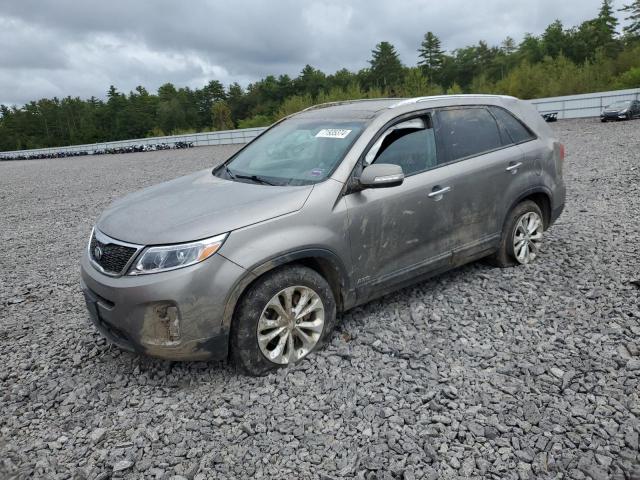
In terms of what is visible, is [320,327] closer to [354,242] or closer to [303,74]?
[354,242]

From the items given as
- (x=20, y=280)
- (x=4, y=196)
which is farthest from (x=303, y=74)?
(x=20, y=280)

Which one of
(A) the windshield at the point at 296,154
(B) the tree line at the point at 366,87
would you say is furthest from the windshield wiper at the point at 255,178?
(B) the tree line at the point at 366,87

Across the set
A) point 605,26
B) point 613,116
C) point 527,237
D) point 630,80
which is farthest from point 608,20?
point 527,237

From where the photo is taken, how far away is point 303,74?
3561 inches

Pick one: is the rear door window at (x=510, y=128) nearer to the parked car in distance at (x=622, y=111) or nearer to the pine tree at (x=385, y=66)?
the parked car in distance at (x=622, y=111)

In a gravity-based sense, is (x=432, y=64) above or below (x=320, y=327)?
above

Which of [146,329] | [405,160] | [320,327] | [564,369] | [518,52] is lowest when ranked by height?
[564,369]

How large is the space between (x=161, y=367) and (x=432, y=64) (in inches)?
3755

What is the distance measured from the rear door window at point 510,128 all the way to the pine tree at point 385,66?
84.1 meters

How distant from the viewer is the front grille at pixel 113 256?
320 cm

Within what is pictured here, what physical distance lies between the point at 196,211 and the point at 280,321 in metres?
0.94

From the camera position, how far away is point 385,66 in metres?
85.5

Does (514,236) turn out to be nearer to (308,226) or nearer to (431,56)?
(308,226)

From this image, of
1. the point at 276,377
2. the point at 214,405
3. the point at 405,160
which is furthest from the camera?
the point at 405,160
